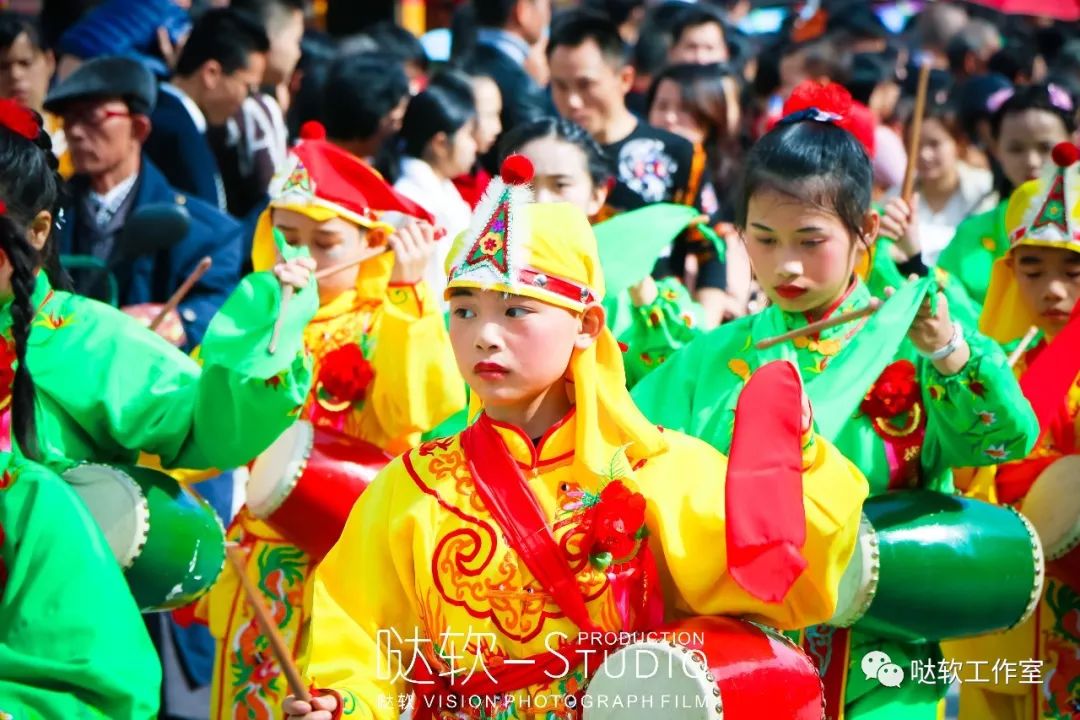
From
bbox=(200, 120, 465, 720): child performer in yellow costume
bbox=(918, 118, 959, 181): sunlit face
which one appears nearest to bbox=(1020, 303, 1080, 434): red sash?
bbox=(200, 120, 465, 720): child performer in yellow costume

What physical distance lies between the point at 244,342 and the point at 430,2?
8576 mm

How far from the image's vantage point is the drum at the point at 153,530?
173 inches

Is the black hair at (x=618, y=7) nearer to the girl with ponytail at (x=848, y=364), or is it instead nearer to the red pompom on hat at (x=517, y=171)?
the girl with ponytail at (x=848, y=364)

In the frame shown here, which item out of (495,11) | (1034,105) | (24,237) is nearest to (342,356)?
(24,237)

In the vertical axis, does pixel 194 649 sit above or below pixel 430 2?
below

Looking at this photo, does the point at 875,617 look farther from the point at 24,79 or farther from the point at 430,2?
the point at 430,2

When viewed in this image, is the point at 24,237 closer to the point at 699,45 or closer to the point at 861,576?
the point at 861,576

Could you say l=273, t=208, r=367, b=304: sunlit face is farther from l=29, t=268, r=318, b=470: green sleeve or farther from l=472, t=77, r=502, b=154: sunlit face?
l=472, t=77, r=502, b=154: sunlit face

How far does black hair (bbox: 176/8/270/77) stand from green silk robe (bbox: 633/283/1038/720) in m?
3.40

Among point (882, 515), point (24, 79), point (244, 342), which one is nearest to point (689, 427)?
point (882, 515)

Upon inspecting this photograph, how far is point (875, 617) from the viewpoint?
437 cm

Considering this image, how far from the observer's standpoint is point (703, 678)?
330 cm

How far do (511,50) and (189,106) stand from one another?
189 cm

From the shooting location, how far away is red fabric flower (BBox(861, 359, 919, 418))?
4.55 m
